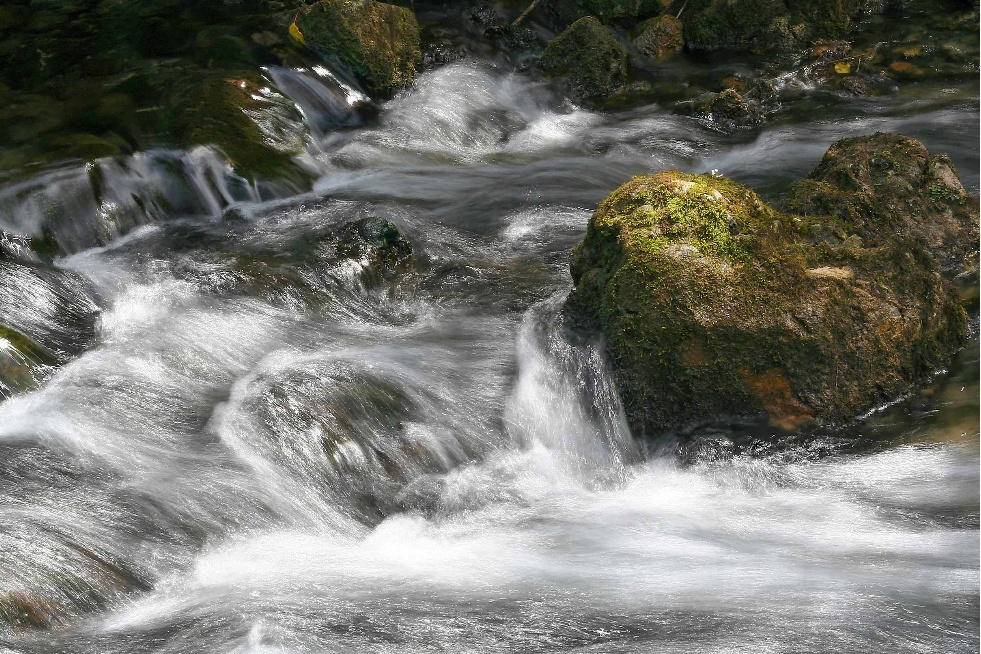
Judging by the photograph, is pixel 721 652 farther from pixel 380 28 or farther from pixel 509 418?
pixel 380 28

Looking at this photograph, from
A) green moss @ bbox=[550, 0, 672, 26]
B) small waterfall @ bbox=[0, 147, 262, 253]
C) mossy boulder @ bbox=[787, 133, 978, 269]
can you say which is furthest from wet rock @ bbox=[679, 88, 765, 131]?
small waterfall @ bbox=[0, 147, 262, 253]

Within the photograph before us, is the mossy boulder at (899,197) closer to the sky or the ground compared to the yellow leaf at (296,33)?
closer to the ground

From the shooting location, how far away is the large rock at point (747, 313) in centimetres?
520

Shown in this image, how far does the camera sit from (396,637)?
4027mm

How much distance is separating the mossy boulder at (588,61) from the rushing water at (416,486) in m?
2.99

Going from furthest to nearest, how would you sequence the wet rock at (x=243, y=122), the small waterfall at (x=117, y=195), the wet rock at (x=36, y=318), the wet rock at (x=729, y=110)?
1. the wet rock at (x=729, y=110)
2. the wet rock at (x=243, y=122)
3. the small waterfall at (x=117, y=195)
4. the wet rock at (x=36, y=318)

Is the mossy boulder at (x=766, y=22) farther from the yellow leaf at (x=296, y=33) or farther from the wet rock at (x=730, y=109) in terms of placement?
the yellow leaf at (x=296, y=33)

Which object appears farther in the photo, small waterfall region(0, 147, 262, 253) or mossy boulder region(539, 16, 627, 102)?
mossy boulder region(539, 16, 627, 102)

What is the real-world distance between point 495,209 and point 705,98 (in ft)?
9.77

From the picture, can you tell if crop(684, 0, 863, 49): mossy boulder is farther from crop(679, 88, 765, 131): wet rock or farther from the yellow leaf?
the yellow leaf

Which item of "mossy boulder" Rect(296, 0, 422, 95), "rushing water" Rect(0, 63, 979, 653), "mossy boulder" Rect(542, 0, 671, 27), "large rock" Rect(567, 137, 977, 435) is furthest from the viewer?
"mossy boulder" Rect(542, 0, 671, 27)

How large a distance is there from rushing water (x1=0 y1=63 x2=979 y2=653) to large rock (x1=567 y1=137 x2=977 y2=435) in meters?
0.21

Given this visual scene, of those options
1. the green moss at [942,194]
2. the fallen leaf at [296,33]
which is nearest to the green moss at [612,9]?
the fallen leaf at [296,33]

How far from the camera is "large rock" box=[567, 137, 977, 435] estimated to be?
520 cm
